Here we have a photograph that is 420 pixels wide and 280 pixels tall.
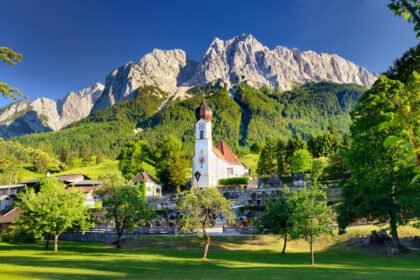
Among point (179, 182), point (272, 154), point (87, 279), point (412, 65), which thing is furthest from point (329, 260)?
point (272, 154)

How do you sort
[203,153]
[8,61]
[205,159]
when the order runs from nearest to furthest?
[8,61] → [205,159] → [203,153]

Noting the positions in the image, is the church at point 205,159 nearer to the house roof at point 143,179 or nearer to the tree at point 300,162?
the house roof at point 143,179

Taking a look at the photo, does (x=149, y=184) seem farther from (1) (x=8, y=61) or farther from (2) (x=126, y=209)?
(1) (x=8, y=61)

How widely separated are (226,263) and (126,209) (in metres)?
17.4

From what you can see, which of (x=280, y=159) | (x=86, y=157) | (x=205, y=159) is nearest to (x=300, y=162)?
(x=280, y=159)

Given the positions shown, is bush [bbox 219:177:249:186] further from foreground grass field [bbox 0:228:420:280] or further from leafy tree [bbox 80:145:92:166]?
leafy tree [bbox 80:145:92:166]

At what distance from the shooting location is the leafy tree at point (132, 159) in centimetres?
10212

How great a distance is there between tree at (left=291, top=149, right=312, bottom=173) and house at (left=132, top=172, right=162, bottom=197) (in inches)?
1207

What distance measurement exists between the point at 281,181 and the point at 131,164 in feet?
153

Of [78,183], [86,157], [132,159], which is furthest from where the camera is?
[86,157]

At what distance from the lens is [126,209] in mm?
42000

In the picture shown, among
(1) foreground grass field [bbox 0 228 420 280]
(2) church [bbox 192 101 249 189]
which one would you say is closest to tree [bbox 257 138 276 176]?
(2) church [bbox 192 101 249 189]

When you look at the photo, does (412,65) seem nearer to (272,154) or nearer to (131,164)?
(272,154)

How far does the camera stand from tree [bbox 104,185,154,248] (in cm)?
4209
